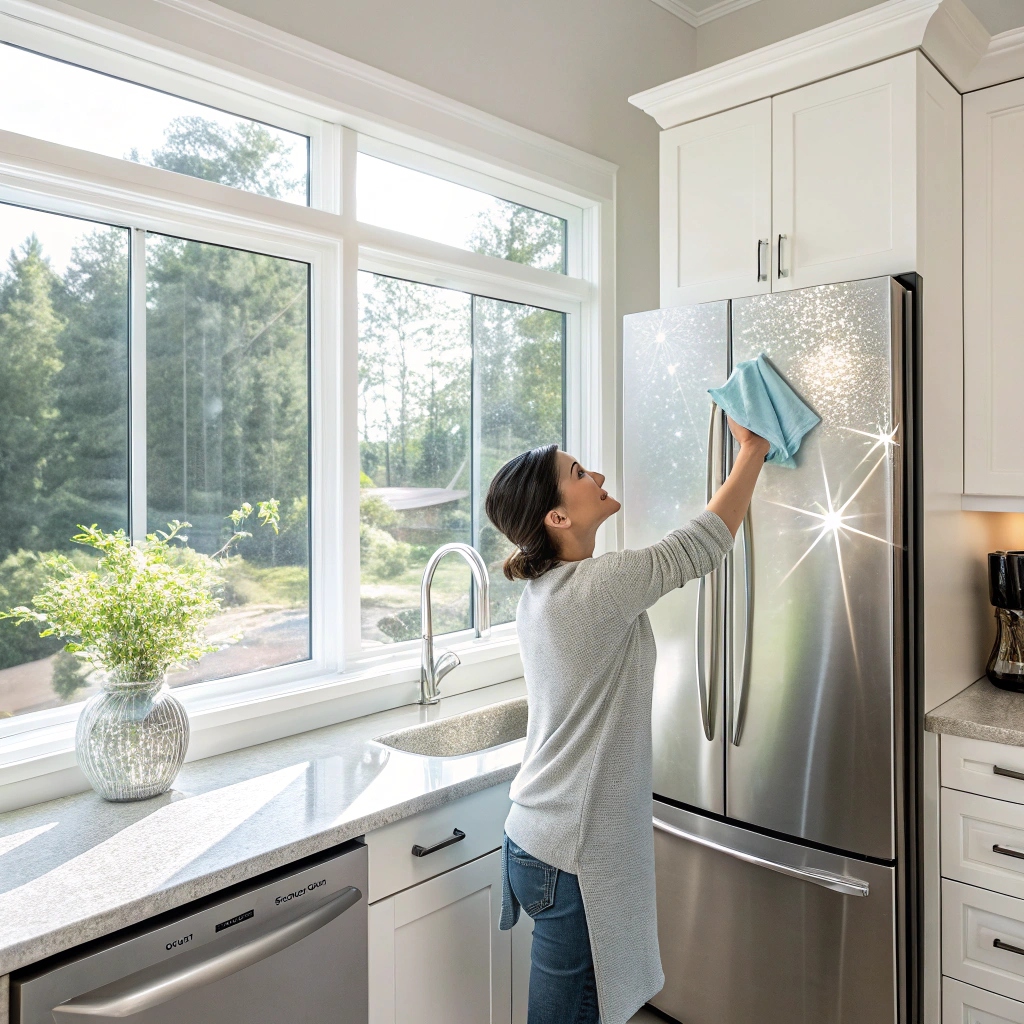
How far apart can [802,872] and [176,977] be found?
133cm

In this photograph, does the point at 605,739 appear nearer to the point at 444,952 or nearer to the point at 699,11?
the point at 444,952

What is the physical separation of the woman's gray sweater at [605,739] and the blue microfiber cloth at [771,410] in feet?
1.48

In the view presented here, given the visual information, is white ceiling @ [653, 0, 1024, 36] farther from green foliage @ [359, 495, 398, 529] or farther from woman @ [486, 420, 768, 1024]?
green foliage @ [359, 495, 398, 529]

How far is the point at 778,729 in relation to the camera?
6.18 feet

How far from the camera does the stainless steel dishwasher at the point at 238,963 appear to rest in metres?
1.15

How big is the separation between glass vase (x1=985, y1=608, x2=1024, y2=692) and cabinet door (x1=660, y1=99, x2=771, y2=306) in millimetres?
1069

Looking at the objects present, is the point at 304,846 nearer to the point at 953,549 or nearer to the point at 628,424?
the point at 628,424

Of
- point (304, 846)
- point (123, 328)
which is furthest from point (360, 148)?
point (304, 846)

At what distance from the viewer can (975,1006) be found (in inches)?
71.5

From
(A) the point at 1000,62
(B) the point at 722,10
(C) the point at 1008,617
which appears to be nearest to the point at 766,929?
(C) the point at 1008,617

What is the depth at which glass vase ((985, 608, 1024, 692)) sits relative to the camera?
2.07 metres

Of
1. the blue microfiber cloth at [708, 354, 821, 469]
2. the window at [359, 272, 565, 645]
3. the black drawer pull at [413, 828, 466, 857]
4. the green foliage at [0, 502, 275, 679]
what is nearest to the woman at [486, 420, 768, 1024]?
the black drawer pull at [413, 828, 466, 857]

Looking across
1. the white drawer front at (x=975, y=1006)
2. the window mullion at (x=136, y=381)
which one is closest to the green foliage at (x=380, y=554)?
the window mullion at (x=136, y=381)

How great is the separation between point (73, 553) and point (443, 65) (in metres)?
1.63
